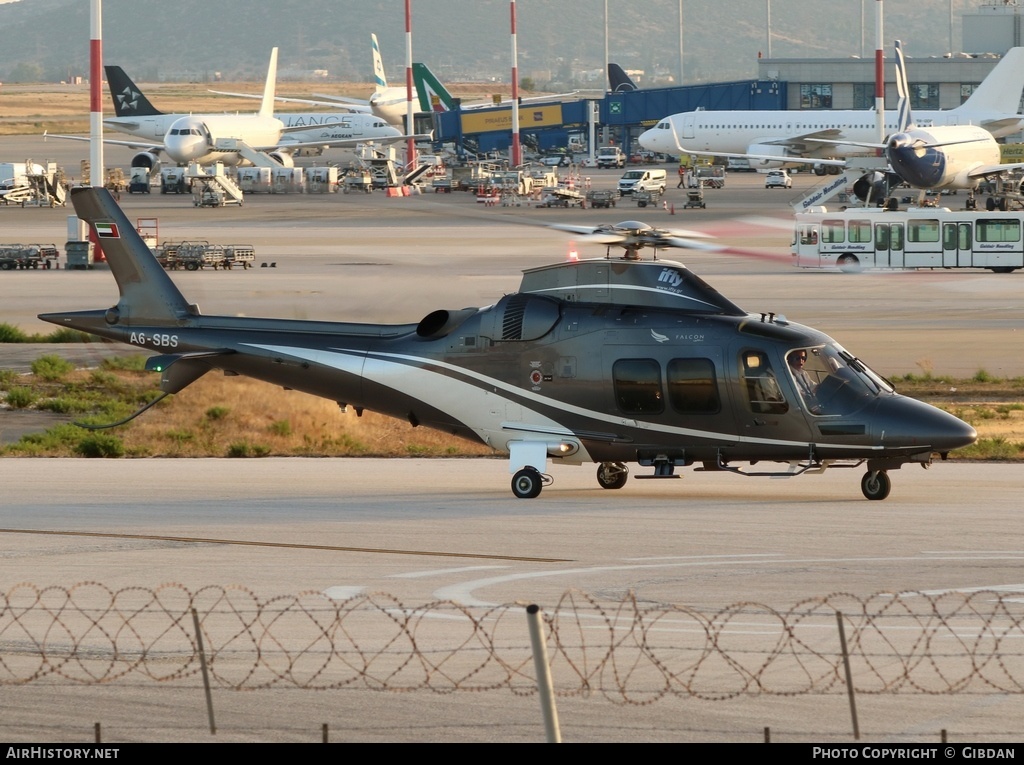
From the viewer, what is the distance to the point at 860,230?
6197cm

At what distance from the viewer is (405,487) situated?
24.6 m

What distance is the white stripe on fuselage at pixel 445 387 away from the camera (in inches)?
896

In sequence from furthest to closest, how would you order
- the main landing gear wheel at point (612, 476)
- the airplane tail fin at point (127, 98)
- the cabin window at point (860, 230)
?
the airplane tail fin at point (127, 98), the cabin window at point (860, 230), the main landing gear wheel at point (612, 476)

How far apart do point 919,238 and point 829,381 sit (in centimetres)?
4214

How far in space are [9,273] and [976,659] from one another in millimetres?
55879

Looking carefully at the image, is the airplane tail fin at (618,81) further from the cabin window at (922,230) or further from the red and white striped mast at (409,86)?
the cabin window at (922,230)

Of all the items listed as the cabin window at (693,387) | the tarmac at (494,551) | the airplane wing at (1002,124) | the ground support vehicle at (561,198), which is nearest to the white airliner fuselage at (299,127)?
the ground support vehicle at (561,198)

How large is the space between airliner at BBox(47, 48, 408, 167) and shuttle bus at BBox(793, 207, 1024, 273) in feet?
211

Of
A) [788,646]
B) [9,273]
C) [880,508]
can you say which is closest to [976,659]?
[788,646]

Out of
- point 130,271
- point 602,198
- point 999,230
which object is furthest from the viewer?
point 602,198

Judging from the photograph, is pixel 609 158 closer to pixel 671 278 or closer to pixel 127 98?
pixel 127 98

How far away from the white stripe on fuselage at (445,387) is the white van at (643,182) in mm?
80177

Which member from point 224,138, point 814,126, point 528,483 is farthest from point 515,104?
point 528,483
